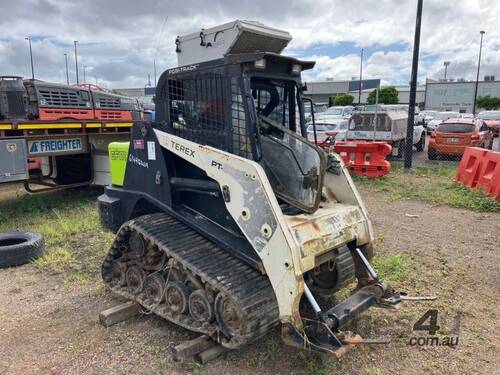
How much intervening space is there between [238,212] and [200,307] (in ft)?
2.76

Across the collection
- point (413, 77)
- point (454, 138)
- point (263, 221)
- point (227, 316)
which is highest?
point (413, 77)

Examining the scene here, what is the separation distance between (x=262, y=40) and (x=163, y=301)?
2.70 meters

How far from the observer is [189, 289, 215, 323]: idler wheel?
11.2ft

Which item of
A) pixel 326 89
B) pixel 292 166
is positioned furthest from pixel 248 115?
pixel 326 89

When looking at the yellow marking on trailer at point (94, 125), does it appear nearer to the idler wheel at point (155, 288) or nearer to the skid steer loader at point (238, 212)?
the skid steer loader at point (238, 212)

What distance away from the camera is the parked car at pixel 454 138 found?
14.5m

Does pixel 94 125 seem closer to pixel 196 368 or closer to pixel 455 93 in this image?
pixel 196 368

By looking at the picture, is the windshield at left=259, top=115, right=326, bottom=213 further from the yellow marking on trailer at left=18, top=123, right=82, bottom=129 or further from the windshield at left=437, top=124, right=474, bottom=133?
the windshield at left=437, top=124, right=474, bottom=133

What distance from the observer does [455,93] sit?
5497 centimetres

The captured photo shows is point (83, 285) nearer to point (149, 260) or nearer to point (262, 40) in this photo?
point (149, 260)

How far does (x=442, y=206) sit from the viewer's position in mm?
8586

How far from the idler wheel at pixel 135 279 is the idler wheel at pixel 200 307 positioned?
0.79 meters

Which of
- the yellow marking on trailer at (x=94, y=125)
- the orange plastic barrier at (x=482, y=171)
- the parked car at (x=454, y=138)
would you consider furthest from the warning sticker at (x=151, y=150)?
the parked car at (x=454, y=138)

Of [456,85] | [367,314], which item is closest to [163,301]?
[367,314]
